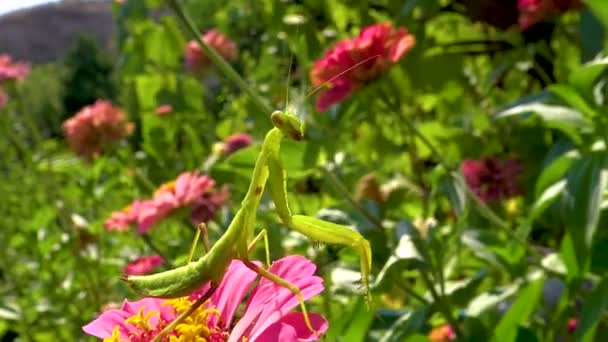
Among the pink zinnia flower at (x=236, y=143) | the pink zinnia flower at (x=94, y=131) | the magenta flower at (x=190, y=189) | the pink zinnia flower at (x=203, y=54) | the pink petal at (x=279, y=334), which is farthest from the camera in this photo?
the pink zinnia flower at (x=203, y=54)

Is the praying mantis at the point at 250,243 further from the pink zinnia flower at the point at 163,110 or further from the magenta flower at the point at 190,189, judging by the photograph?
the pink zinnia flower at the point at 163,110

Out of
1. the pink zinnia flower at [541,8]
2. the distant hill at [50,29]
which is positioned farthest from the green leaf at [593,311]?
the distant hill at [50,29]

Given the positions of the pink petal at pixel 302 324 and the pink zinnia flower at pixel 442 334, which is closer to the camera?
the pink petal at pixel 302 324

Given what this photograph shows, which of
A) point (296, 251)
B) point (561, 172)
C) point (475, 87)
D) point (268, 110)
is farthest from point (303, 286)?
point (475, 87)

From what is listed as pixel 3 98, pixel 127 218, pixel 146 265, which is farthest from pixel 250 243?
pixel 3 98

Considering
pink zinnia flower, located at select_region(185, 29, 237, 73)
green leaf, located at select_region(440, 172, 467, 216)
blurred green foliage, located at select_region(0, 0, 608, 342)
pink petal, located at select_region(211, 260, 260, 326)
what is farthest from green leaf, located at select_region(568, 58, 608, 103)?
pink zinnia flower, located at select_region(185, 29, 237, 73)

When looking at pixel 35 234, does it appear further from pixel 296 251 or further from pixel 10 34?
pixel 10 34

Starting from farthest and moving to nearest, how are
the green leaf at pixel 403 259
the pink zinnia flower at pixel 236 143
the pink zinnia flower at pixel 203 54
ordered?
the pink zinnia flower at pixel 203 54, the pink zinnia flower at pixel 236 143, the green leaf at pixel 403 259

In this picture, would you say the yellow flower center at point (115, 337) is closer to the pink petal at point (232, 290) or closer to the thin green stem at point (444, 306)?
the pink petal at point (232, 290)

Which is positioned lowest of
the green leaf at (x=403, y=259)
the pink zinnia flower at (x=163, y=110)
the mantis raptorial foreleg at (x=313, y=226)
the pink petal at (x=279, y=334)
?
the pink zinnia flower at (x=163, y=110)

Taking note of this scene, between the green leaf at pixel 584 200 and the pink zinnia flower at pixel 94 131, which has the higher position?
the green leaf at pixel 584 200
